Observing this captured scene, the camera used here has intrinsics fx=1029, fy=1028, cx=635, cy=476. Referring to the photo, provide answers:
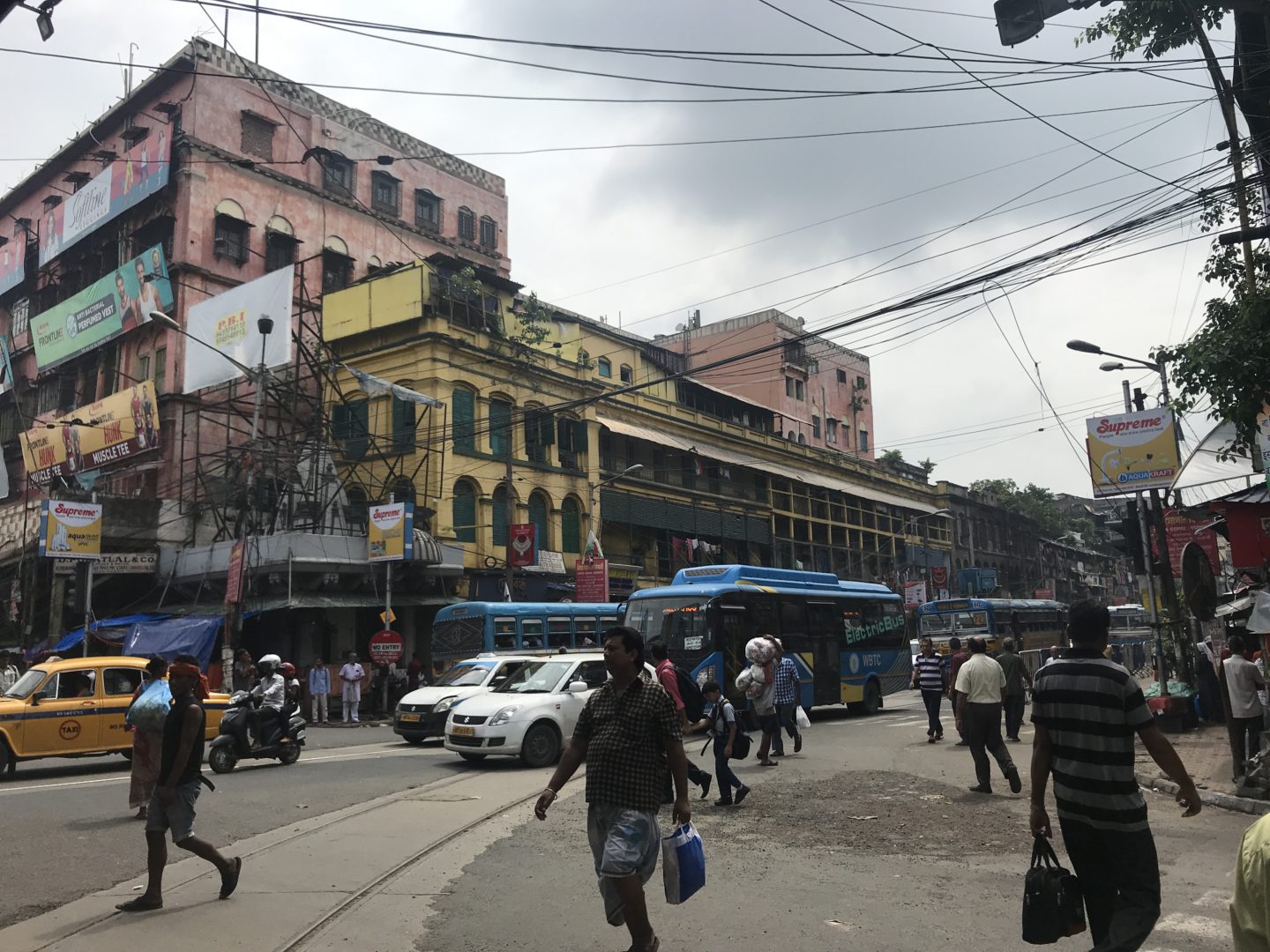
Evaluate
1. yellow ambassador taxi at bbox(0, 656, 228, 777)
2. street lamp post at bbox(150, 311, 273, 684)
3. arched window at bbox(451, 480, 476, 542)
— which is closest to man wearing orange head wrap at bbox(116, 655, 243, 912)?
yellow ambassador taxi at bbox(0, 656, 228, 777)

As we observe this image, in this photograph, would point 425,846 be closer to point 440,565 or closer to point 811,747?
point 811,747

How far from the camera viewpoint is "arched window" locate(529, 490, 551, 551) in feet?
118

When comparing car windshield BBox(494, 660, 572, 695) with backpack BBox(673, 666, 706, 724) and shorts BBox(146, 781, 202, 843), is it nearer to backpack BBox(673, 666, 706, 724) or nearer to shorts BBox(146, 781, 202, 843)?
backpack BBox(673, 666, 706, 724)

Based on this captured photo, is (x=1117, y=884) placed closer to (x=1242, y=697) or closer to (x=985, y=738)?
(x=985, y=738)

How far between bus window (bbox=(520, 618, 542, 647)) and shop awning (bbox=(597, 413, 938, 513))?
14114 mm

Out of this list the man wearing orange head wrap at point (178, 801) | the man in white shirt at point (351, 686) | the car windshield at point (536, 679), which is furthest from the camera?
the man in white shirt at point (351, 686)

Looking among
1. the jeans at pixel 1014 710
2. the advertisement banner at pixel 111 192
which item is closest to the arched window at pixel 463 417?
the advertisement banner at pixel 111 192

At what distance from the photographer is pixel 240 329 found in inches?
1227

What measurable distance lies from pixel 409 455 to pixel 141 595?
9.26m

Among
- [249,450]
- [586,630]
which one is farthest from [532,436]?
[586,630]

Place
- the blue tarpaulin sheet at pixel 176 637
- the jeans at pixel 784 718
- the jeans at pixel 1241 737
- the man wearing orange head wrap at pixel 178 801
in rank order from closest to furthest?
the man wearing orange head wrap at pixel 178 801 → the jeans at pixel 1241 737 → the jeans at pixel 784 718 → the blue tarpaulin sheet at pixel 176 637

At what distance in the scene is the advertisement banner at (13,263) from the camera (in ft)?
151

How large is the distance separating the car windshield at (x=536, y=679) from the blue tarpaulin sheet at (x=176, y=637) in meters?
13.2

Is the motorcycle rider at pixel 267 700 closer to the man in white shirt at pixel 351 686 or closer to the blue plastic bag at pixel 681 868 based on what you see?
the man in white shirt at pixel 351 686
